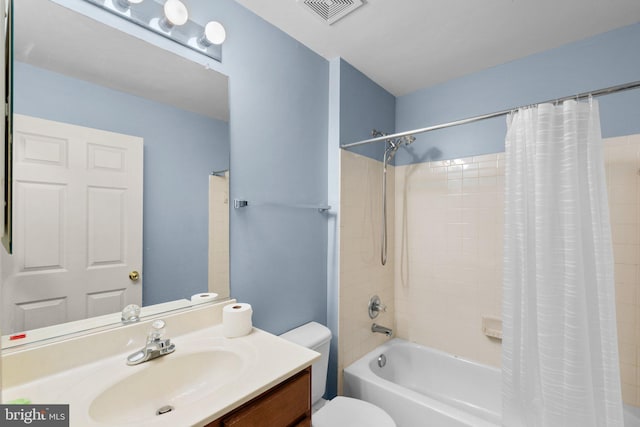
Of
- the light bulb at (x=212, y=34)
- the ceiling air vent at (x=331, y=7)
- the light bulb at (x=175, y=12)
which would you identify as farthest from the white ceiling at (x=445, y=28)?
the light bulb at (x=175, y=12)

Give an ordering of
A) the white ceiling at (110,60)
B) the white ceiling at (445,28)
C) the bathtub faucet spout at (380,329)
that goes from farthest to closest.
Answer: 1. the bathtub faucet spout at (380,329)
2. the white ceiling at (445,28)
3. the white ceiling at (110,60)

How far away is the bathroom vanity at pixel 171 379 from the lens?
2.74 feet

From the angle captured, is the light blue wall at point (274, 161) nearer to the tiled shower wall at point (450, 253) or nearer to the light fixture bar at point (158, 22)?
the light fixture bar at point (158, 22)

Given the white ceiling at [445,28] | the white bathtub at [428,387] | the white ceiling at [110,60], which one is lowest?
the white bathtub at [428,387]

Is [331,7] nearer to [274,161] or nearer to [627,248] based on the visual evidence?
[274,161]

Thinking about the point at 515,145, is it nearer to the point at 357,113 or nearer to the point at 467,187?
the point at 467,187

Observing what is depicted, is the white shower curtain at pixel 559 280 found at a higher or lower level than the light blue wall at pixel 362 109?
lower

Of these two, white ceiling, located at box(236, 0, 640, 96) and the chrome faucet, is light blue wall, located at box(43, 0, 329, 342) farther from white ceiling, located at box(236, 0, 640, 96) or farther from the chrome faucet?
the chrome faucet

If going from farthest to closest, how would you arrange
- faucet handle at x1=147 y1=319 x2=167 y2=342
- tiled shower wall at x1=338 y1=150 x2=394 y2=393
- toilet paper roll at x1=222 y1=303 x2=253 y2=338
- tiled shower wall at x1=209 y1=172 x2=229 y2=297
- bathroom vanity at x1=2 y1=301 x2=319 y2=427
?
tiled shower wall at x1=338 y1=150 x2=394 y2=393, tiled shower wall at x1=209 y1=172 x2=229 y2=297, toilet paper roll at x1=222 y1=303 x2=253 y2=338, faucet handle at x1=147 y1=319 x2=167 y2=342, bathroom vanity at x1=2 y1=301 x2=319 y2=427

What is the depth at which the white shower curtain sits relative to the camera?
3.64 feet

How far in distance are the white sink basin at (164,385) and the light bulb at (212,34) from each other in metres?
1.25

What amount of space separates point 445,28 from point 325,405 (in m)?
2.09

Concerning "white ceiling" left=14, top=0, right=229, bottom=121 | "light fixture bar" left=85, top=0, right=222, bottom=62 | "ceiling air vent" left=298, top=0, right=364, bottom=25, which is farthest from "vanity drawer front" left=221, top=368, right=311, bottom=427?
"ceiling air vent" left=298, top=0, right=364, bottom=25

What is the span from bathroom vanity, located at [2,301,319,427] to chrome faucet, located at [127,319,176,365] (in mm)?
18
